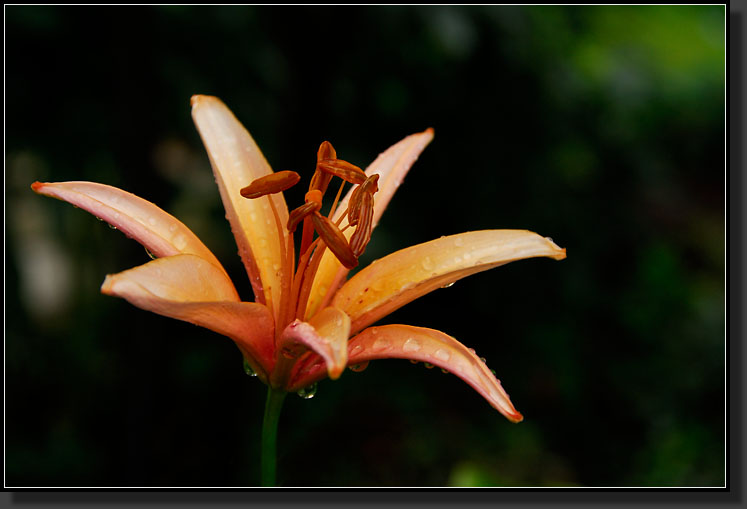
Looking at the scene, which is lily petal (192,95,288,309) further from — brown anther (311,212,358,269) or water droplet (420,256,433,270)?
water droplet (420,256,433,270)

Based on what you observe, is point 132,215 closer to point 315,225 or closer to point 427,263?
point 315,225

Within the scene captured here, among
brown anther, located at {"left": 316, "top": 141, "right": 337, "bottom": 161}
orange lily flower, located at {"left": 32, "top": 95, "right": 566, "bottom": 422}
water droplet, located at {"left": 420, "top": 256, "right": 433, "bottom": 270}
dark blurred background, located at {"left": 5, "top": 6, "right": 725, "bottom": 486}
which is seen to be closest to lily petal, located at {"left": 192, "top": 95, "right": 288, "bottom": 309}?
orange lily flower, located at {"left": 32, "top": 95, "right": 566, "bottom": 422}

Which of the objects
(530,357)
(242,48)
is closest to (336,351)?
(242,48)

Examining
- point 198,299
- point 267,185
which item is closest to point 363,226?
point 267,185

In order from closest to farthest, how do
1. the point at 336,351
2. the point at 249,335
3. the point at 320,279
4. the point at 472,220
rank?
the point at 336,351, the point at 249,335, the point at 320,279, the point at 472,220

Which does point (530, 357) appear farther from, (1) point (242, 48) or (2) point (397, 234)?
(1) point (242, 48)

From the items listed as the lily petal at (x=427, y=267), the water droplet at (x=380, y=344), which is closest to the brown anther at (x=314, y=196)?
the lily petal at (x=427, y=267)

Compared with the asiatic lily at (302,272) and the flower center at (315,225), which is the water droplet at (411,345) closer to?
the asiatic lily at (302,272)
